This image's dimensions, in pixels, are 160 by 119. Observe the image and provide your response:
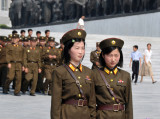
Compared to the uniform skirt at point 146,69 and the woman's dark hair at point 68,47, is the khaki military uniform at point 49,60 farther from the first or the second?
the woman's dark hair at point 68,47

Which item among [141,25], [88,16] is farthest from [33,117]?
[88,16]

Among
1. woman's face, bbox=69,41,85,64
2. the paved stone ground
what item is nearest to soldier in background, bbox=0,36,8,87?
the paved stone ground

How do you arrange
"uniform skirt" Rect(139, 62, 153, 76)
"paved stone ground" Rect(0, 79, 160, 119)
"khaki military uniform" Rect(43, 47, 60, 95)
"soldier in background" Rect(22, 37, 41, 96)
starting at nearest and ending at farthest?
1. "paved stone ground" Rect(0, 79, 160, 119)
2. "soldier in background" Rect(22, 37, 41, 96)
3. "khaki military uniform" Rect(43, 47, 60, 95)
4. "uniform skirt" Rect(139, 62, 153, 76)

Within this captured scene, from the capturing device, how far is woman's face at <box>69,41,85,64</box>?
13.1 feet

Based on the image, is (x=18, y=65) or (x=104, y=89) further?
(x=18, y=65)

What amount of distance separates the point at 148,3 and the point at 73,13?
6325mm

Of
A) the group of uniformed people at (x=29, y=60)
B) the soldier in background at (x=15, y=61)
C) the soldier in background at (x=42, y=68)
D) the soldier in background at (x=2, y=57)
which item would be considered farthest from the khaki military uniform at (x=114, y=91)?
the soldier in background at (x=2, y=57)

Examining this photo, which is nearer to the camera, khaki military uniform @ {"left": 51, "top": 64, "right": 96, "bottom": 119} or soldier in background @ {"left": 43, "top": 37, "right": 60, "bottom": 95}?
khaki military uniform @ {"left": 51, "top": 64, "right": 96, "bottom": 119}

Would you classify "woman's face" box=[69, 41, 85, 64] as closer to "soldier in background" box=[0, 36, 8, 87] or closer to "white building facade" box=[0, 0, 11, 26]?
"soldier in background" box=[0, 36, 8, 87]

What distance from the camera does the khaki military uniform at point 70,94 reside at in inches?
157

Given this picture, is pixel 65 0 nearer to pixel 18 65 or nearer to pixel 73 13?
pixel 73 13

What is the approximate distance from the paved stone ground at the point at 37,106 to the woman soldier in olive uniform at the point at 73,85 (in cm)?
371

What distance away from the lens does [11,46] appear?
1123cm

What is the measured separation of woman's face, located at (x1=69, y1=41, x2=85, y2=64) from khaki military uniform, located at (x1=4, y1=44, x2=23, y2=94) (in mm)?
7318
